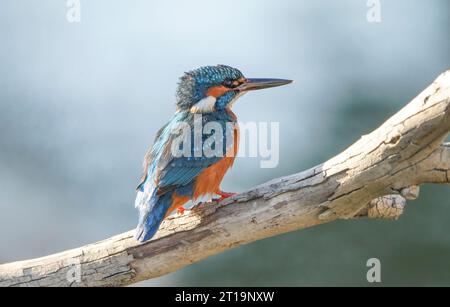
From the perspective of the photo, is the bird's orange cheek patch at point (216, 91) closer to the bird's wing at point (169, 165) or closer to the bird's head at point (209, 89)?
the bird's head at point (209, 89)

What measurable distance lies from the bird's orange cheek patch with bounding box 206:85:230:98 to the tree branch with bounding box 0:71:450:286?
2.57 ft

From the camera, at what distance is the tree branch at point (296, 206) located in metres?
3.33

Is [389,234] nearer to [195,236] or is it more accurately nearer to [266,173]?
[266,173]

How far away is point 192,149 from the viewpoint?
4020 mm

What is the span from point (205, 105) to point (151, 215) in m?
0.89

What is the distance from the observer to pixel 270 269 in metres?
6.25

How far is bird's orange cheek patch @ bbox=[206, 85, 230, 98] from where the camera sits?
440 cm

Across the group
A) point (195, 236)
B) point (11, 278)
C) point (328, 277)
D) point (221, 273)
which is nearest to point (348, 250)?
point (328, 277)

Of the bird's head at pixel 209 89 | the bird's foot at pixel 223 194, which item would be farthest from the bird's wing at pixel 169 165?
the bird's head at pixel 209 89

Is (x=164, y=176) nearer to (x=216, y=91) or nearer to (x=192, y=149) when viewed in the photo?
(x=192, y=149)

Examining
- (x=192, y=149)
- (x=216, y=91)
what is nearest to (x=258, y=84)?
(x=216, y=91)

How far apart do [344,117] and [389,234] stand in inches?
44.1

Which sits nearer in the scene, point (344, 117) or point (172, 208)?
point (172, 208)
